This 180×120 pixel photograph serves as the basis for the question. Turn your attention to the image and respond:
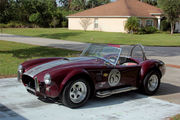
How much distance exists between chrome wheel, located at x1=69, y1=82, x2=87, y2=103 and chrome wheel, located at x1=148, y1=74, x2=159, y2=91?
204 cm

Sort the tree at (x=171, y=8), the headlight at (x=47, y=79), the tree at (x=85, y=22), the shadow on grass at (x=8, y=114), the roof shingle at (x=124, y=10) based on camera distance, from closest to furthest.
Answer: the shadow on grass at (x=8, y=114) < the headlight at (x=47, y=79) < the tree at (x=171, y=8) < the roof shingle at (x=124, y=10) < the tree at (x=85, y=22)

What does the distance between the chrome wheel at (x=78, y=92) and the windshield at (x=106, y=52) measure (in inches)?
39.2

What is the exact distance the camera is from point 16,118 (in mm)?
4469

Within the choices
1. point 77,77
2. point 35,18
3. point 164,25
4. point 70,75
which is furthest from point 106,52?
point 35,18

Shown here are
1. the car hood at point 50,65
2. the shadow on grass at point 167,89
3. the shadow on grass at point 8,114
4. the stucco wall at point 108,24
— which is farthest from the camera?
the stucco wall at point 108,24

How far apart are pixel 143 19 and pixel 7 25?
23731 millimetres

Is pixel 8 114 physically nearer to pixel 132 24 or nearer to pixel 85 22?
pixel 132 24

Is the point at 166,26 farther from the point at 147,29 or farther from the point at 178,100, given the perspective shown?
the point at 178,100

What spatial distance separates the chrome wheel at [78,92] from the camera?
5031mm

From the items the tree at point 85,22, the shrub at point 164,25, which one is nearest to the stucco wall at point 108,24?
the tree at point 85,22

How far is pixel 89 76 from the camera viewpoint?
5.13 meters

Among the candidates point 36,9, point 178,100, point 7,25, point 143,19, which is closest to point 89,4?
point 36,9

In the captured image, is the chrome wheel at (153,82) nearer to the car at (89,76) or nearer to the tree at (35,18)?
the car at (89,76)

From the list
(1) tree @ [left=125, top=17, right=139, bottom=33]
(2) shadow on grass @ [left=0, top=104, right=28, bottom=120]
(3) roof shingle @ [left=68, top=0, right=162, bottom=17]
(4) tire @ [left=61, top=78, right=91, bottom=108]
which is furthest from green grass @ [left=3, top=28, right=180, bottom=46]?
(2) shadow on grass @ [left=0, top=104, right=28, bottom=120]
